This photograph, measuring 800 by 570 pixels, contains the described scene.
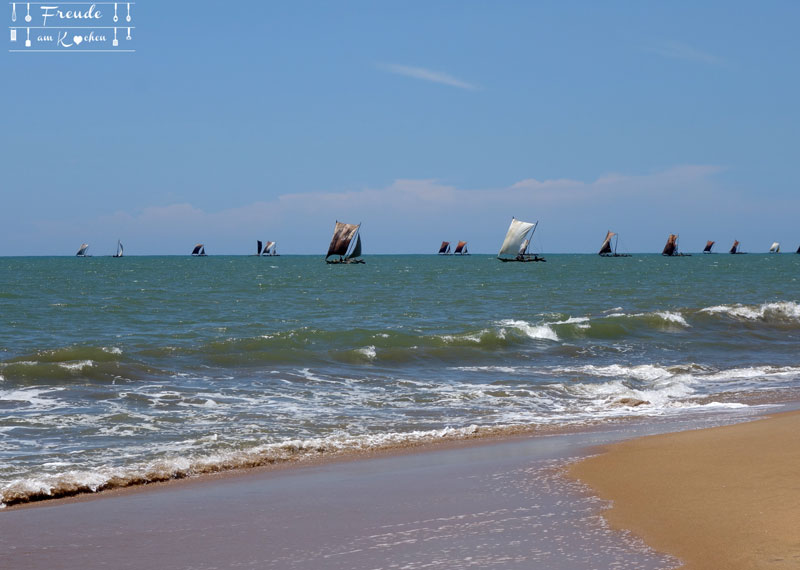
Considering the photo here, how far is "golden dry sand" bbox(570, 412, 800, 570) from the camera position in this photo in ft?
16.3

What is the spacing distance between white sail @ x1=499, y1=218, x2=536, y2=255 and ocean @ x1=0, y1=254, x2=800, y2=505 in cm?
7195

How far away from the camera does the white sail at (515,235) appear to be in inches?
4190

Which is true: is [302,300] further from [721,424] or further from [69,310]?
[721,424]

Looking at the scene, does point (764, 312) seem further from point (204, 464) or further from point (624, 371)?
point (204, 464)

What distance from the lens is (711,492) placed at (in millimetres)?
6434

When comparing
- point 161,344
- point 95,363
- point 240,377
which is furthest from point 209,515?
point 161,344

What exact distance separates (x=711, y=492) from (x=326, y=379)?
36.6ft

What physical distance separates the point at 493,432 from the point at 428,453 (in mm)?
1739

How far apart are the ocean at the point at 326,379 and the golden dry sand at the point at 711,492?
2.91 m

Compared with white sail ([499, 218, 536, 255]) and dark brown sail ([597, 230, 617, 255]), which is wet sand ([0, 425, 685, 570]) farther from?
dark brown sail ([597, 230, 617, 255])

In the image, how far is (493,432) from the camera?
36.0 ft

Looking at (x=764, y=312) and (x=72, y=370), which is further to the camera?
(x=764, y=312)

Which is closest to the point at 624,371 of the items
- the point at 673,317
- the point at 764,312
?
the point at 673,317

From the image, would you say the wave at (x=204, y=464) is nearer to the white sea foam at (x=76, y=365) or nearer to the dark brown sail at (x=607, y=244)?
the white sea foam at (x=76, y=365)
